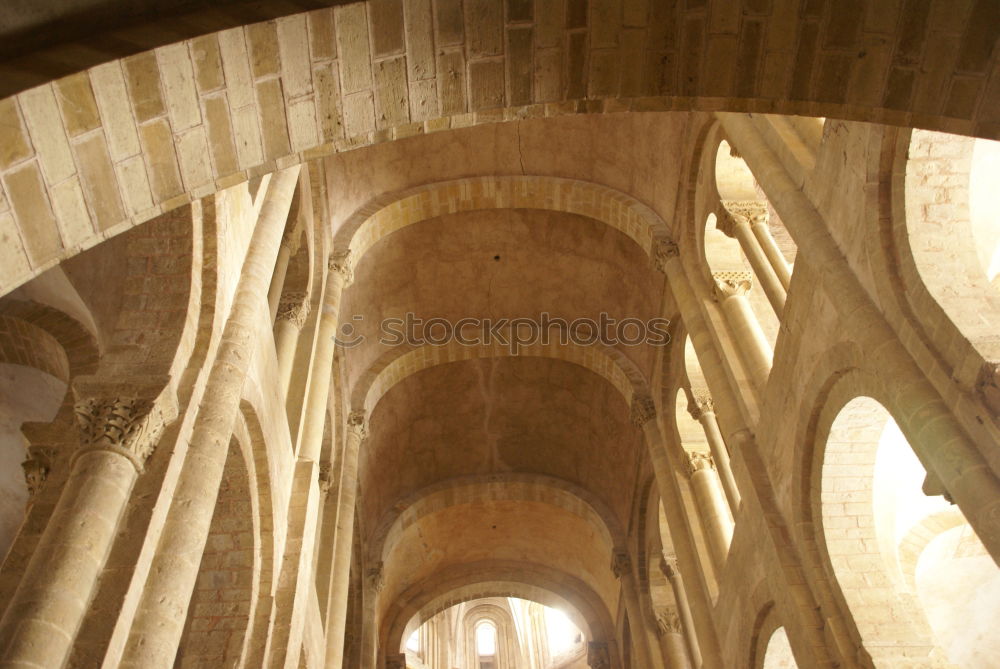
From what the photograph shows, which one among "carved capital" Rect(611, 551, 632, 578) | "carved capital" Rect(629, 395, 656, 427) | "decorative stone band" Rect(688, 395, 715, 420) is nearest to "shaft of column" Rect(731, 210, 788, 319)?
"decorative stone band" Rect(688, 395, 715, 420)

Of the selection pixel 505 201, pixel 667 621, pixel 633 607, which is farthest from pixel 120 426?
pixel 633 607

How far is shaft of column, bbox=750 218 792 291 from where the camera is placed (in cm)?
823

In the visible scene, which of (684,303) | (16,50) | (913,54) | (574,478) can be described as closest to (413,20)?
(16,50)

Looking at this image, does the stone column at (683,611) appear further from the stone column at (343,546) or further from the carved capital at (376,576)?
the carved capital at (376,576)

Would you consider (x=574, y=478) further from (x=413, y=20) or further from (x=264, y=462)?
(x=413, y=20)

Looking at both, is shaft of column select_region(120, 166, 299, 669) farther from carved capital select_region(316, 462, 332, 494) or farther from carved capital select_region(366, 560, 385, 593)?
carved capital select_region(366, 560, 385, 593)

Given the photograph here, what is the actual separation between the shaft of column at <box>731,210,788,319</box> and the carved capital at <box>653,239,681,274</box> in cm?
160

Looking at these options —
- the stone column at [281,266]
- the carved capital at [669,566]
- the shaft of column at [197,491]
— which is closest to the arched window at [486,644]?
the carved capital at [669,566]

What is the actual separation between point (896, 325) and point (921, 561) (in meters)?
5.20

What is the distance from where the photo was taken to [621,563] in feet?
47.1

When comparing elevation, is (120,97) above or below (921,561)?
below

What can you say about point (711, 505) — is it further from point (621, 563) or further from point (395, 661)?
point (395, 661)

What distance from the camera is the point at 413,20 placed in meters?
3.03

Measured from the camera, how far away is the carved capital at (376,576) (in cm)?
1399
